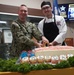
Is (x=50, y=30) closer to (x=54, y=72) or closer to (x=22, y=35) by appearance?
(x=22, y=35)

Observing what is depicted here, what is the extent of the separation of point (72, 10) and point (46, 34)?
9.75 ft

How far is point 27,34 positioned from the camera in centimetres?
260

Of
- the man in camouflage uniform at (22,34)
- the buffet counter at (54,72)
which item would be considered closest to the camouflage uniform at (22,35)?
the man in camouflage uniform at (22,34)

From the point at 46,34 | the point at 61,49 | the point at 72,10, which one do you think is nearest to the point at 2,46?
the point at 46,34

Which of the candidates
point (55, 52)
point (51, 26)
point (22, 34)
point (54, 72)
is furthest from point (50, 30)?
point (54, 72)

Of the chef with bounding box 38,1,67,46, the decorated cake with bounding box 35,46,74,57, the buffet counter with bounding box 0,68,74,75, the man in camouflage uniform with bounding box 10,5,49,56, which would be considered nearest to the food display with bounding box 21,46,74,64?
the decorated cake with bounding box 35,46,74,57

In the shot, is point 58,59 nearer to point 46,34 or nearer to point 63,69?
point 63,69

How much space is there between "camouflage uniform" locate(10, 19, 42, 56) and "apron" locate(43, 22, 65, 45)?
181 millimetres

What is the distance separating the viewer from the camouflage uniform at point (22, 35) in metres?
2.47

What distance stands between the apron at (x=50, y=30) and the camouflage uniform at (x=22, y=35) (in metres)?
0.18

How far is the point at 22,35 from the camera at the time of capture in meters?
2.49

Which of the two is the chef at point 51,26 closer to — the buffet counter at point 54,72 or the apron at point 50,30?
the apron at point 50,30

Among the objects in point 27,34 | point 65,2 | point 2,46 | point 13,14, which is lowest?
Result: point 2,46

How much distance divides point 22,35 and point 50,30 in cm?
53
